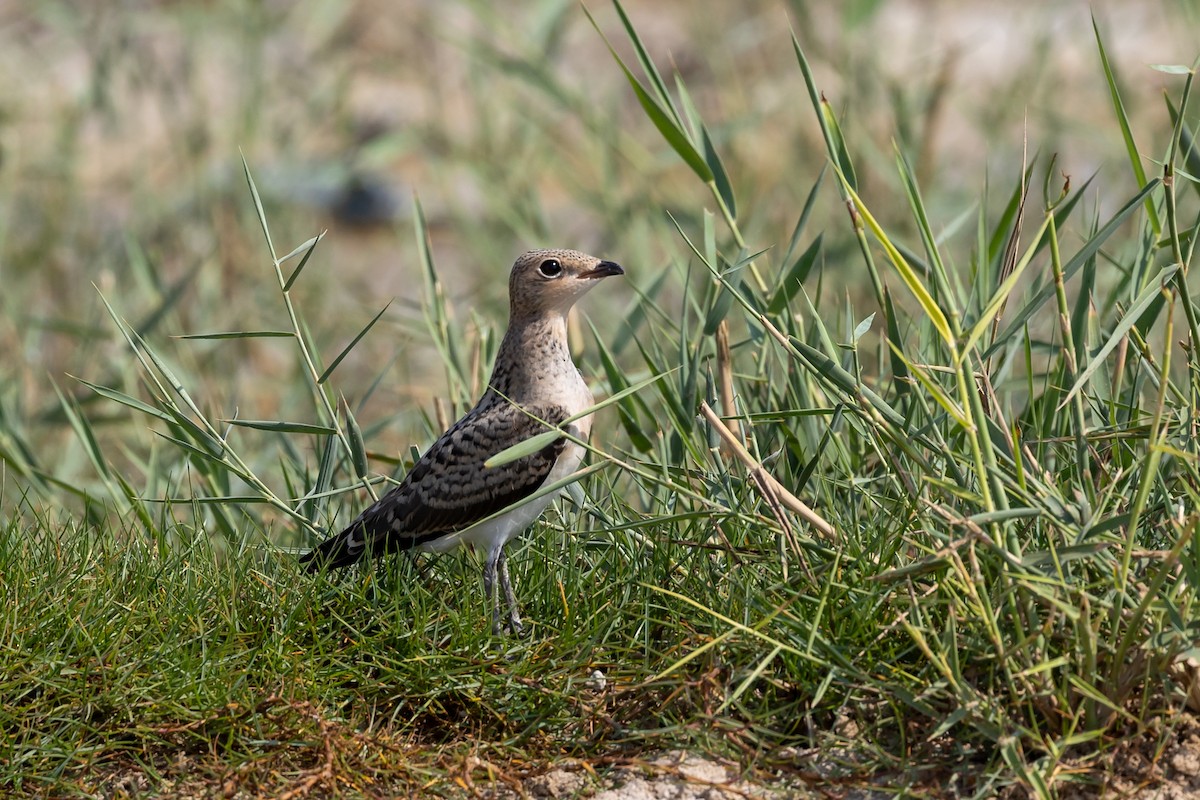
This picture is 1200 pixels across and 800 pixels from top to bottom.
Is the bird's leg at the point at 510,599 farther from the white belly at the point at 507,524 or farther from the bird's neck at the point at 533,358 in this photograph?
the bird's neck at the point at 533,358

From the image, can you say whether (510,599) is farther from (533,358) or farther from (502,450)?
(533,358)

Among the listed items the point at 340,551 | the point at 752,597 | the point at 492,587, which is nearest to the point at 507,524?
the point at 492,587

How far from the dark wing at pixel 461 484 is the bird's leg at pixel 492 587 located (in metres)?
0.18

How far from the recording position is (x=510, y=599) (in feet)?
11.4

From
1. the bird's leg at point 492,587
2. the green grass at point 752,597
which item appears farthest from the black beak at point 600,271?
the bird's leg at point 492,587

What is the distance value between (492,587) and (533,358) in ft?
2.66

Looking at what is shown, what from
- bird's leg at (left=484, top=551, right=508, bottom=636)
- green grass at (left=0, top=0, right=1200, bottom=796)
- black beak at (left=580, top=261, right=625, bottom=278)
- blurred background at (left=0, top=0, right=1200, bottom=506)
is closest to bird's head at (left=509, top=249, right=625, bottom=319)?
black beak at (left=580, top=261, right=625, bottom=278)

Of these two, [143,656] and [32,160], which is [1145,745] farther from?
[32,160]

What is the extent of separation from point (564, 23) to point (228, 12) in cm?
289

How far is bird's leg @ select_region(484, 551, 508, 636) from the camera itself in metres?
3.37

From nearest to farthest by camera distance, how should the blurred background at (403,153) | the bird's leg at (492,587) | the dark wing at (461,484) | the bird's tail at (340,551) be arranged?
the bird's leg at (492,587) → the bird's tail at (340,551) → the dark wing at (461,484) → the blurred background at (403,153)

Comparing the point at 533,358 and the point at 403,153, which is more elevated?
the point at 403,153

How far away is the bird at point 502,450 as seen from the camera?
378cm

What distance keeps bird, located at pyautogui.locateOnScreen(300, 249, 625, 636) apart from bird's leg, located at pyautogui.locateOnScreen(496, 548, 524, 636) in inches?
0.4
